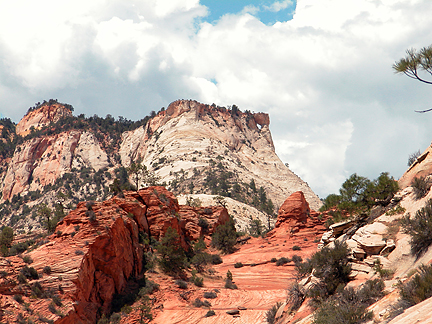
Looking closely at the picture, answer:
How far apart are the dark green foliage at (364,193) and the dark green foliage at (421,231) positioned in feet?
18.1

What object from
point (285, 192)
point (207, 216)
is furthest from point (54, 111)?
point (207, 216)

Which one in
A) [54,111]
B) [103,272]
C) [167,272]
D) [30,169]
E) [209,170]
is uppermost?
[54,111]

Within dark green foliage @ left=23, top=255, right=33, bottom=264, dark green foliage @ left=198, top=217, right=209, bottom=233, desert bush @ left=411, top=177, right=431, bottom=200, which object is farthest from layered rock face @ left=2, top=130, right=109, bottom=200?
desert bush @ left=411, top=177, right=431, bottom=200

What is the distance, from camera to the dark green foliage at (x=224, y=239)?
4947 cm

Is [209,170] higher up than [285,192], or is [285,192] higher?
[209,170]

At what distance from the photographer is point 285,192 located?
10719cm

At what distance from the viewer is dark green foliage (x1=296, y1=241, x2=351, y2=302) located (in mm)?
12766

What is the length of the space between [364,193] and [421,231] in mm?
7969

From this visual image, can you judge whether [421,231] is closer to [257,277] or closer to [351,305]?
[351,305]

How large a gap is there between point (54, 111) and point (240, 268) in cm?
14668

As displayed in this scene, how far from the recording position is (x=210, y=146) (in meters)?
119

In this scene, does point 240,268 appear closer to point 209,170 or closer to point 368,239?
point 368,239

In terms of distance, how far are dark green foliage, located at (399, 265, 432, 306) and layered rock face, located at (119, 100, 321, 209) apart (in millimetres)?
86849

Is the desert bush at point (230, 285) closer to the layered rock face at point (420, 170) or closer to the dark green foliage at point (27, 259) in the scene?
the dark green foliage at point (27, 259)
